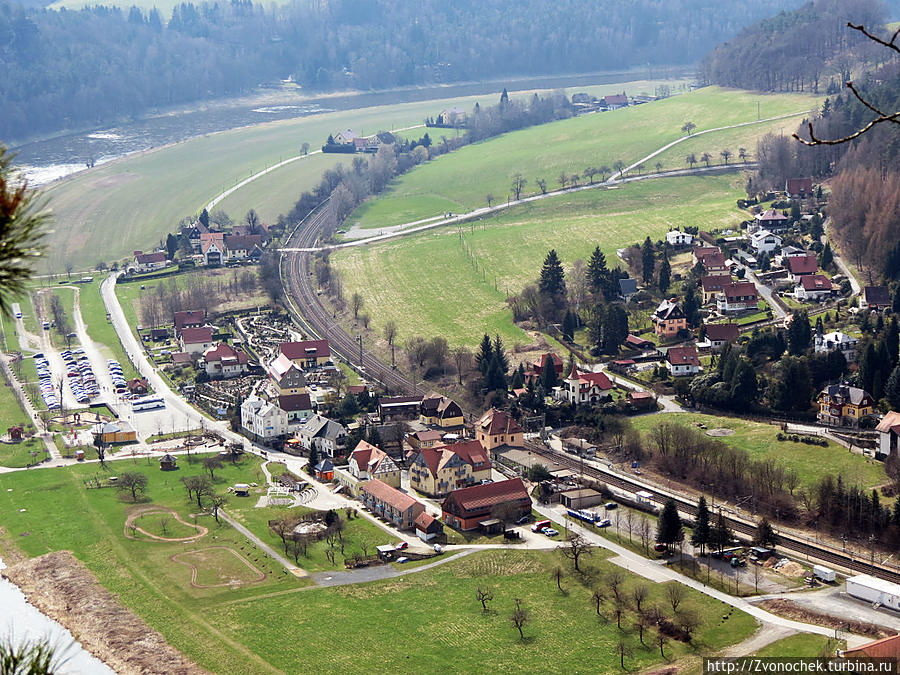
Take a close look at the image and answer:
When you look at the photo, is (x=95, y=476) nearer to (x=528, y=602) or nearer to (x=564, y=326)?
(x=528, y=602)

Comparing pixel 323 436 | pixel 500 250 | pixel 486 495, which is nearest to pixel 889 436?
pixel 486 495

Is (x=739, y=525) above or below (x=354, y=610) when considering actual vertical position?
above

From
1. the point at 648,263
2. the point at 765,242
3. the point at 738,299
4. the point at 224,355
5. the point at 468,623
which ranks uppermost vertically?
the point at 765,242

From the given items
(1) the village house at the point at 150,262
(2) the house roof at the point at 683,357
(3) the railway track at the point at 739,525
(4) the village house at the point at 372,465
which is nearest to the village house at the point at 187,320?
(1) the village house at the point at 150,262

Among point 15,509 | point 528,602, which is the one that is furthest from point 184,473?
point 528,602

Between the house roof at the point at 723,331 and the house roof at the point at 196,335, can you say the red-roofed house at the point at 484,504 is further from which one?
the house roof at the point at 196,335

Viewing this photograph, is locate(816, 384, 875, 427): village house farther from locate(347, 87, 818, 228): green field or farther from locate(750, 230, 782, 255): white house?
locate(347, 87, 818, 228): green field

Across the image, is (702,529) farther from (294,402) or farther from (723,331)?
(294,402)

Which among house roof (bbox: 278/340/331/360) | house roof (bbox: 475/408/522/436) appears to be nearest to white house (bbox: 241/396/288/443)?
house roof (bbox: 278/340/331/360)
